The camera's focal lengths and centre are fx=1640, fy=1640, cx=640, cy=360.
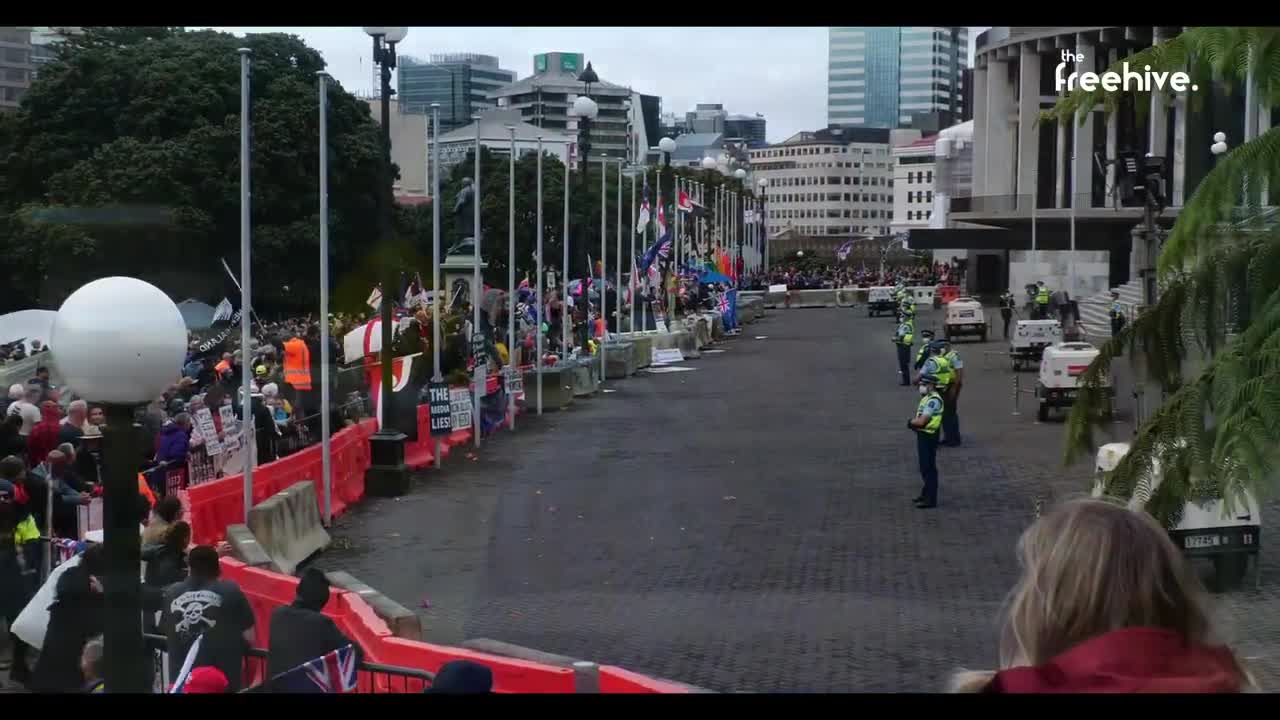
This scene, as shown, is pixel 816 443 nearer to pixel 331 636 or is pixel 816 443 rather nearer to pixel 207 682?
pixel 331 636

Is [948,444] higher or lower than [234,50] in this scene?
lower

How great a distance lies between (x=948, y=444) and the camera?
2470 cm

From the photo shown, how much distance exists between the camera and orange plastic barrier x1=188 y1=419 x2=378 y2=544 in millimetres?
14914

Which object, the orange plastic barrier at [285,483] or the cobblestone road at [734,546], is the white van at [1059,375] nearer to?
the cobblestone road at [734,546]

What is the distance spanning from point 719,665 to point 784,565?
4068 mm

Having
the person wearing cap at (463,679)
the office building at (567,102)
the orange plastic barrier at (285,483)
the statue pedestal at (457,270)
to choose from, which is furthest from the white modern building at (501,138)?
the person wearing cap at (463,679)

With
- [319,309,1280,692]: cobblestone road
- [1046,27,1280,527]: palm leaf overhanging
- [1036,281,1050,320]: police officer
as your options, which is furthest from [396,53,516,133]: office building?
Result: [1036,281,1050,320]: police officer

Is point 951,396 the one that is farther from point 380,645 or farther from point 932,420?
point 380,645

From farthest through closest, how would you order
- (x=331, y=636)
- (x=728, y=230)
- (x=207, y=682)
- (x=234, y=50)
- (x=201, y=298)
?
(x=728, y=230) < (x=234, y=50) < (x=201, y=298) < (x=331, y=636) < (x=207, y=682)

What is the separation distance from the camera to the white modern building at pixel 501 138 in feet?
127

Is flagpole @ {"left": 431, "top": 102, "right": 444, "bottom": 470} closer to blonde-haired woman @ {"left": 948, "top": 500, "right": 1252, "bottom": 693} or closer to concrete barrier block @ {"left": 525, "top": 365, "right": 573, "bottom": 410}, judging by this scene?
concrete barrier block @ {"left": 525, "top": 365, "right": 573, "bottom": 410}
